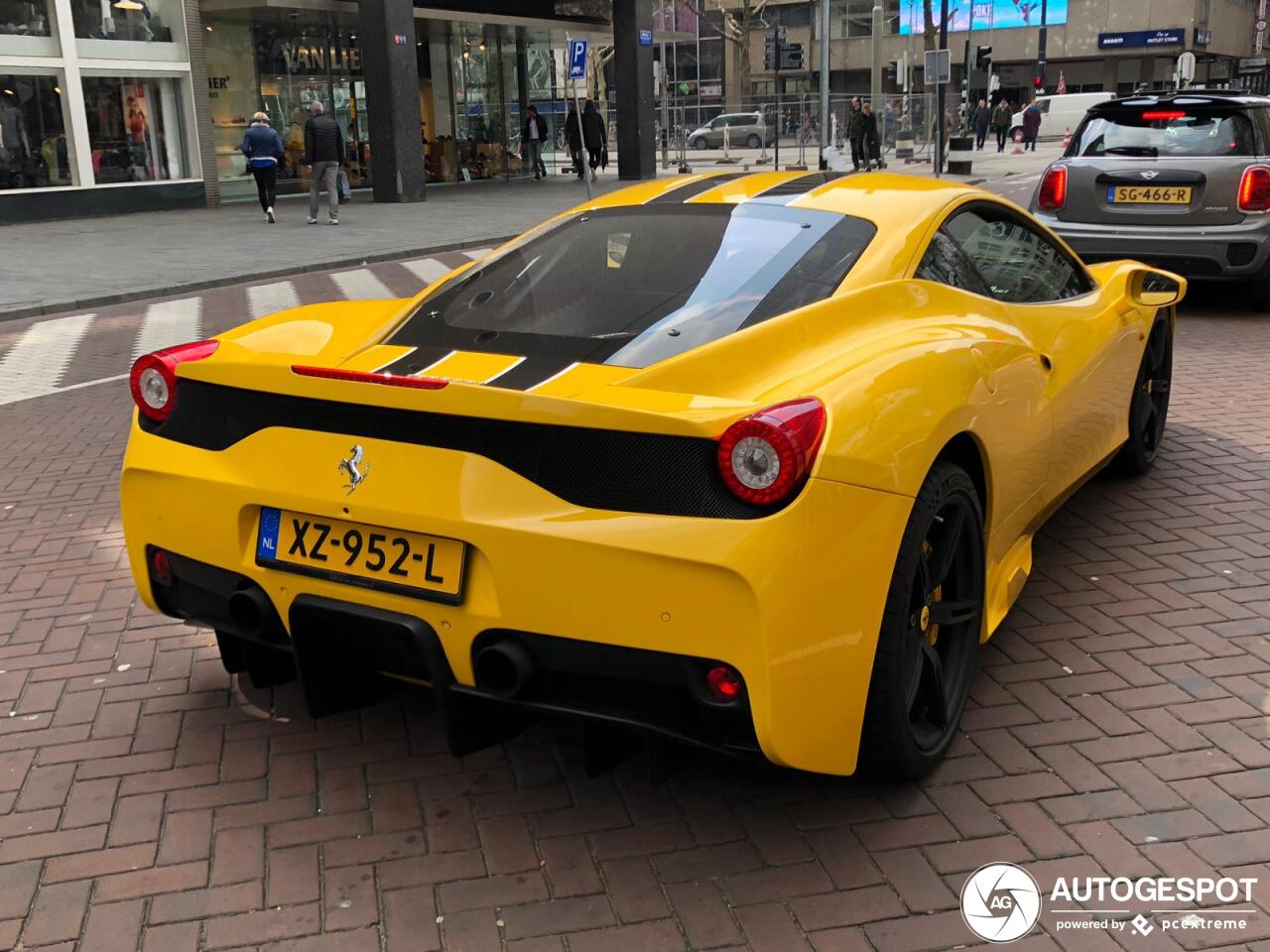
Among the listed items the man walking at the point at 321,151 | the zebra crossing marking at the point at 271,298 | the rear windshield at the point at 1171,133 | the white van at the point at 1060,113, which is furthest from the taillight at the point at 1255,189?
the white van at the point at 1060,113

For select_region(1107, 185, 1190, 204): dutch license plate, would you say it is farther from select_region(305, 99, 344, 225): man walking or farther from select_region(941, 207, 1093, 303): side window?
select_region(305, 99, 344, 225): man walking

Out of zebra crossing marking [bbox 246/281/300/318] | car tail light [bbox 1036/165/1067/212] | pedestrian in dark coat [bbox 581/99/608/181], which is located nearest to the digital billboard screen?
pedestrian in dark coat [bbox 581/99/608/181]

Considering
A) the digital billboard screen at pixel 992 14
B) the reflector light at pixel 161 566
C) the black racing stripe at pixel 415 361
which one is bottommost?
the reflector light at pixel 161 566

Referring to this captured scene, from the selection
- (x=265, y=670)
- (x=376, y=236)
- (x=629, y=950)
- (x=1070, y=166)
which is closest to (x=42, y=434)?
(x=265, y=670)

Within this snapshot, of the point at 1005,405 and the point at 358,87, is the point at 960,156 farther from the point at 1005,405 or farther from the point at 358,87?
the point at 1005,405

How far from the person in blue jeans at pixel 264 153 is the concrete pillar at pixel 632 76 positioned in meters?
10.5

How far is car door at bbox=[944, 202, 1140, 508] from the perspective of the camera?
13.1ft

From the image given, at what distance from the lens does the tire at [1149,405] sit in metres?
5.41

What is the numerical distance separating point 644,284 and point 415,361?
75 centimetres

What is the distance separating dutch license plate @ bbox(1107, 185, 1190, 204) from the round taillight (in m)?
8.49

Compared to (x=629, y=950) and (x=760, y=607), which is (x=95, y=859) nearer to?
(x=629, y=950)

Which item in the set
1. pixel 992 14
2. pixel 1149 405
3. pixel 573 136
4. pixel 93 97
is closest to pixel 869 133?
pixel 573 136

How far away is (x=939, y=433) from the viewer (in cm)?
301

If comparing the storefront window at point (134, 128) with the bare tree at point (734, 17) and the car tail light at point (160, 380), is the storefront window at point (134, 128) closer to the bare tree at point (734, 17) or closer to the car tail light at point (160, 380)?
the car tail light at point (160, 380)
